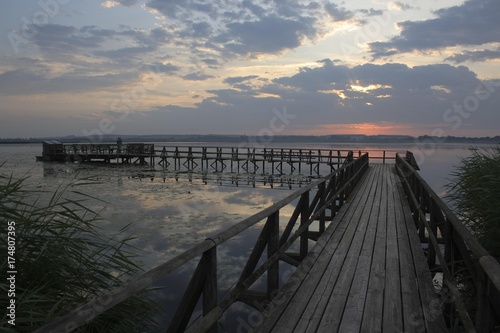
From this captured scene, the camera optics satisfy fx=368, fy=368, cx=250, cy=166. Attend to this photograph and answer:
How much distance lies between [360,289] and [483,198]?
2674 mm

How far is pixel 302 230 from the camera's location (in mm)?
5152

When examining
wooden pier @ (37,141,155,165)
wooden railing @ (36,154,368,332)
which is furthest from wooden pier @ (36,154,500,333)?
wooden pier @ (37,141,155,165)

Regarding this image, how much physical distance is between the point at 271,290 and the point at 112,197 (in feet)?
Result: 51.9

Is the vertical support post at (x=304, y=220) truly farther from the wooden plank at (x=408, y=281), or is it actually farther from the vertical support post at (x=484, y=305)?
the vertical support post at (x=484, y=305)

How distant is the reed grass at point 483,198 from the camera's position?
5129mm

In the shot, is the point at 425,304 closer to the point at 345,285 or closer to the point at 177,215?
the point at 345,285

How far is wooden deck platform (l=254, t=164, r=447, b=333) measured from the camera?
3.35 metres

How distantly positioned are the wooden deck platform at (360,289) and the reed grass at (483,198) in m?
0.93

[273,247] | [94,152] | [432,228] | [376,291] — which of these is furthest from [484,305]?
[94,152]

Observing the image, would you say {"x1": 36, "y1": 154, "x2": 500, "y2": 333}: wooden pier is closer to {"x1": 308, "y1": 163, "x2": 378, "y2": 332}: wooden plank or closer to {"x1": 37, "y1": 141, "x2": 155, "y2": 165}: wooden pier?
{"x1": 308, "y1": 163, "x2": 378, "y2": 332}: wooden plank

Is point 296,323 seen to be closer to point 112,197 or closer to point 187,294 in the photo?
point 187,294

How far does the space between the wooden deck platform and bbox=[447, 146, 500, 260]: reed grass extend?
0.93 meters

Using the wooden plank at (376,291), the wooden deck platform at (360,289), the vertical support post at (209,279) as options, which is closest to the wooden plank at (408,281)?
the wooden deck platform at (360,289)

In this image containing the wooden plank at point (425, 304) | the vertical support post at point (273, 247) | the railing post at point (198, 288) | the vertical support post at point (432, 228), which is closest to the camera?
the railing post at point (198, 288)
